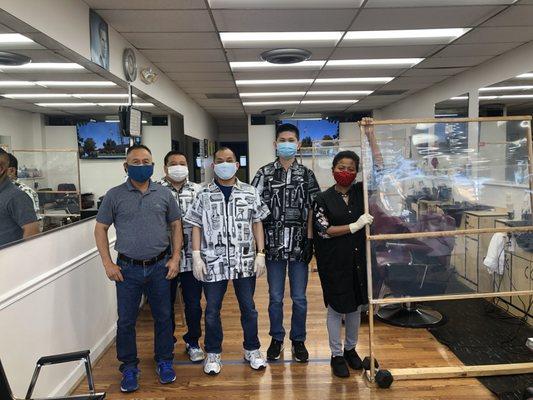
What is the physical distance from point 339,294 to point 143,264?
1201mm

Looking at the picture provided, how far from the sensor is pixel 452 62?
4.91m

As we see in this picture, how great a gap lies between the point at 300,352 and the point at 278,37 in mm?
2720

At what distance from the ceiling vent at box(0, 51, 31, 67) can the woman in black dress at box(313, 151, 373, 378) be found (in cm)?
177

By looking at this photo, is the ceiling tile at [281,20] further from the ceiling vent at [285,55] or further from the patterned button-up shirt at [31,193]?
the patterned button-up shirt at [31,193]

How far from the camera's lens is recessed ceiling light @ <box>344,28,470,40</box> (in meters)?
3.69

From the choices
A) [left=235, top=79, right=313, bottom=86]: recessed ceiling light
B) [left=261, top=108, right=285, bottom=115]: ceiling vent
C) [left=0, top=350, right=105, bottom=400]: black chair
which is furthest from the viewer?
[left=261, top=108, right=285, bottom=115]: ceiling vent

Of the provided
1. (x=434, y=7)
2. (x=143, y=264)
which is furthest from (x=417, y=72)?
(x=143, y=264)

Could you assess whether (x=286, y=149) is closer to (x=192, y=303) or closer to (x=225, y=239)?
(x=225, y=239)

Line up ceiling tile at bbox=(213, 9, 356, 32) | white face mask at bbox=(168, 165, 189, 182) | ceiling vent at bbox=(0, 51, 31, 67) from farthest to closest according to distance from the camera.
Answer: ceiling tile at bbox=(213, 9, 356, 32)
white face mask at bbox=(168, 165, 189, 182)
ceiling vent at bbox=(0, 51, 31, 67)

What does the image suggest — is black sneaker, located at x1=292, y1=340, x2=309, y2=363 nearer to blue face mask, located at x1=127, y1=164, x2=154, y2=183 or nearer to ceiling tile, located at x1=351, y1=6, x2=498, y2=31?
blue face mask, located at x1=127, y1=164, x2=154, y2=183

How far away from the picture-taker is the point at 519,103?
4199 millimetres

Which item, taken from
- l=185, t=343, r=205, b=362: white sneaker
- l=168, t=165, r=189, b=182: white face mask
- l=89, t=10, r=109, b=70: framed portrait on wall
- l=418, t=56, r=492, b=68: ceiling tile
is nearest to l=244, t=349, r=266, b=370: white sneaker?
l=185, t=343, r=205, b=362: white sneaker

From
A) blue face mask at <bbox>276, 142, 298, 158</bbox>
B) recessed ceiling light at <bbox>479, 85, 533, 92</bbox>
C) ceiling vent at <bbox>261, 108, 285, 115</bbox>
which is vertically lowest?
blue face mask at <bbox>276, 142, 298, 158</bbox>

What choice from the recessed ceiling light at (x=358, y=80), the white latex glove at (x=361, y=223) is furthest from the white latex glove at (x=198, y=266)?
the recessed ceiling light at (x=358, y=80)
